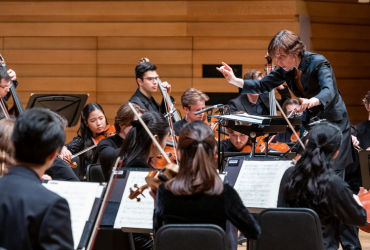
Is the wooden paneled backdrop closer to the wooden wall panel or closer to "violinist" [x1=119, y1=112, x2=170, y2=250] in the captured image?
the wooden wall panel

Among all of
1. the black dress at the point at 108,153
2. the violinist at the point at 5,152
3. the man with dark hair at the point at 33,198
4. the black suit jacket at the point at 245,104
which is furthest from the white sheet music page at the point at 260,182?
the black suit jacket at the point at 245,104

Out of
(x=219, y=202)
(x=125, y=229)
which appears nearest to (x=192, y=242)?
(x=219, y=202)

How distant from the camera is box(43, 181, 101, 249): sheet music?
4.81ft

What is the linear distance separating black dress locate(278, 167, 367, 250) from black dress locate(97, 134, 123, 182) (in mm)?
1234

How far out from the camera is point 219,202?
152 centimetres

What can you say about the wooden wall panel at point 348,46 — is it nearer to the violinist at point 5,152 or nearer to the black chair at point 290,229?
the black chair at point 290,229

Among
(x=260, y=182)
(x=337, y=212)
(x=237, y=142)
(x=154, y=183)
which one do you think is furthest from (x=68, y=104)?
(x=337, y=212)

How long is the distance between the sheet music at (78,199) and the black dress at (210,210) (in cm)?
26

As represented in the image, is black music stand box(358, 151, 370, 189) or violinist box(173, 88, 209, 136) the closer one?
black music stand box(358, 151, 370, 189)

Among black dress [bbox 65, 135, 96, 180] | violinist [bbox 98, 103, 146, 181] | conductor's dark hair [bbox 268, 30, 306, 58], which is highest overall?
conductor's dark hair [bbox 268, 30, 306, 58]

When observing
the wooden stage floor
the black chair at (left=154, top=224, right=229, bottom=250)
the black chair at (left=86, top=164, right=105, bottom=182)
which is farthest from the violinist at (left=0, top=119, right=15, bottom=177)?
the wooden stage floor

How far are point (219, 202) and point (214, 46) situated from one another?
4.23 meters

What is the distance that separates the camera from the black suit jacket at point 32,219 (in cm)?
105

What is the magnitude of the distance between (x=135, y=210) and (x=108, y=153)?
958mm
